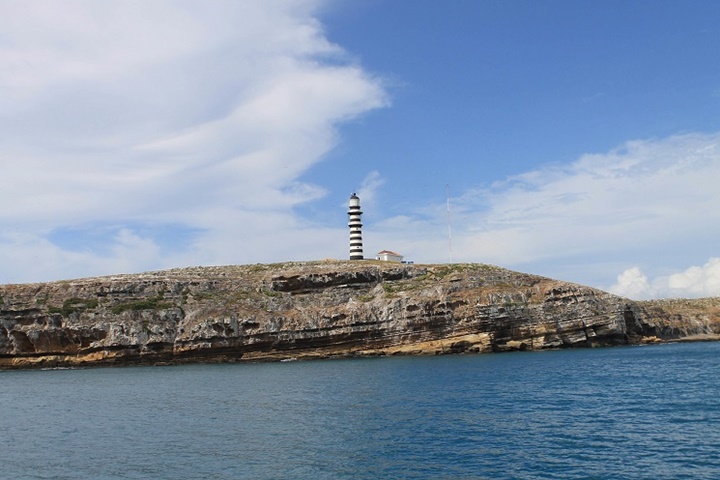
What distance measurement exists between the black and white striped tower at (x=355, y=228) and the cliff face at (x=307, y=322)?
20.5 meters

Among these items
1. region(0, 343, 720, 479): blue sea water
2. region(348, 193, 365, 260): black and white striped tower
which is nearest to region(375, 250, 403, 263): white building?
region(348, 193, 365, 260): black and white striped tower

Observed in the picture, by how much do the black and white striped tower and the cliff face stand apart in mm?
20524

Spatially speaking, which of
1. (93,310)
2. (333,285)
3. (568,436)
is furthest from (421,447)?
(93,310)

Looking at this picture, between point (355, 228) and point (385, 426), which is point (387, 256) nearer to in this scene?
point (355, 228)

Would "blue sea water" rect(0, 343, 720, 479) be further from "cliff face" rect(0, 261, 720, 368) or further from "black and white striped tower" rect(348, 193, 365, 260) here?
"black and white striped tower" rect(348, 193, 365, 260)

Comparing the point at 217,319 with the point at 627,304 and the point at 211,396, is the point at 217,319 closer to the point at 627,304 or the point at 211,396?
the point at 211,396

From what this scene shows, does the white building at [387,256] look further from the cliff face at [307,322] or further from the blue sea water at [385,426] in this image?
the blue sea water at [385,426]

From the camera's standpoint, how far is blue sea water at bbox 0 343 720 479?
25.2 m

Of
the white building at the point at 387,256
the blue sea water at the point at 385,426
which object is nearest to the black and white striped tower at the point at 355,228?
the white building at the point at 387,256

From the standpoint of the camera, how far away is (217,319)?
9044cm

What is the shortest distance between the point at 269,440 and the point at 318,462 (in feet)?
18.0

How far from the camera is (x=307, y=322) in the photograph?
9038 centimetres

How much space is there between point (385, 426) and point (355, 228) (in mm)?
84946

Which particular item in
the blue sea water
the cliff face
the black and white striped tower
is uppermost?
the black and white striped tower
